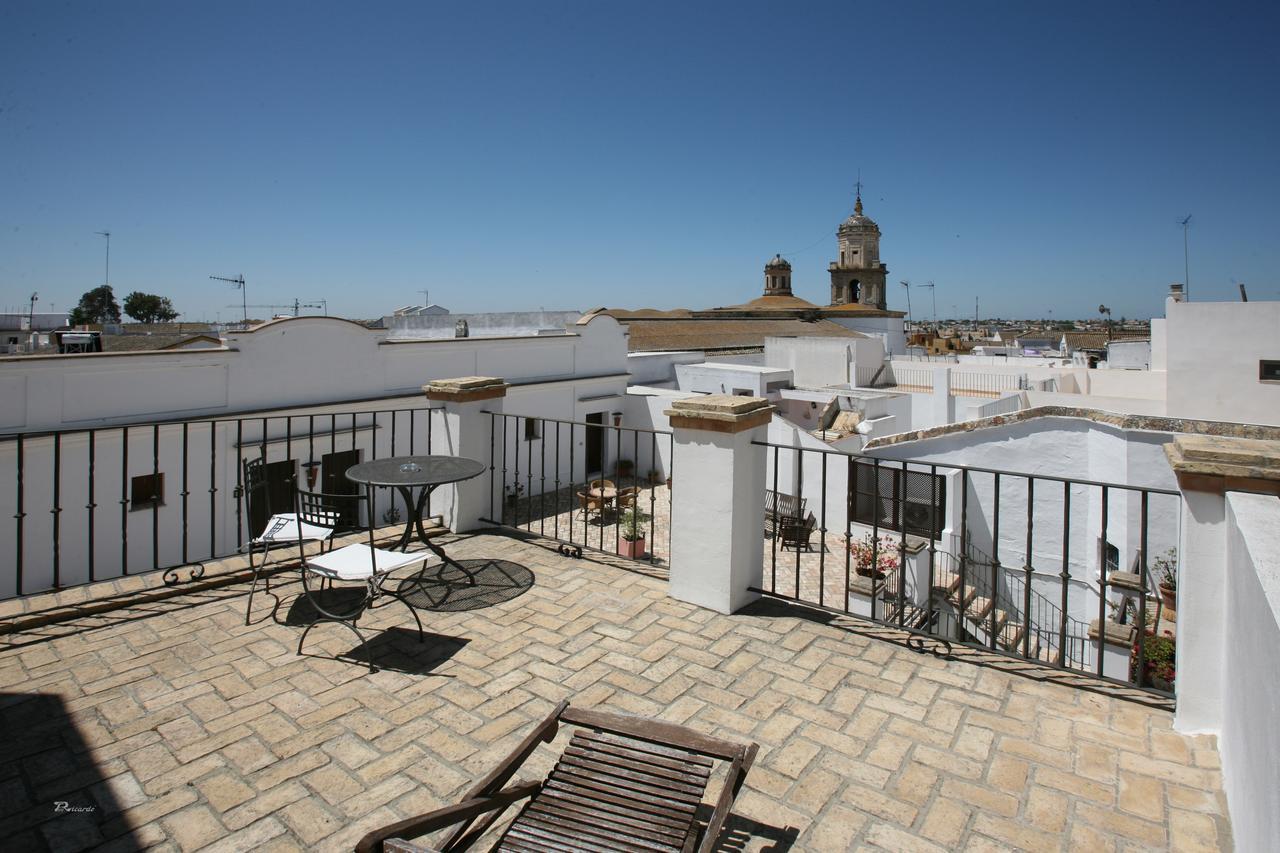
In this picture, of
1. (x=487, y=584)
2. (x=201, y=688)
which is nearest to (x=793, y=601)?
(x=487, y=584)

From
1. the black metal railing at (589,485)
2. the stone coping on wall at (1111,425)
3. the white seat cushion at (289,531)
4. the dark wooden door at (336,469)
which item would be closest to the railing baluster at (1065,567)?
the white seat cushion at (289,531)

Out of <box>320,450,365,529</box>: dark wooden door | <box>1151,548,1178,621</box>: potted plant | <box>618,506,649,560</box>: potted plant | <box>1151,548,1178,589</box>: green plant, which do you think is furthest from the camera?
<box>320,450,365,529</box>: dark wooden door

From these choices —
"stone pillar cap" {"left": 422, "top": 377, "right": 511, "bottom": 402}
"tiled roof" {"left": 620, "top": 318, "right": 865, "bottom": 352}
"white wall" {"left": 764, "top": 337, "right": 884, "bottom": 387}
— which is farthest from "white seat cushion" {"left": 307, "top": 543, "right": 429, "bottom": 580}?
"white wall" {"left": 764, "top": 337, "right": 884, "bottom": 387}

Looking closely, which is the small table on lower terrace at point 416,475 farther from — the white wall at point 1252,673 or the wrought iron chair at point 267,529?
the white wall at point 1252,673

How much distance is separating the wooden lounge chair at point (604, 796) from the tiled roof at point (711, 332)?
85.8 ft

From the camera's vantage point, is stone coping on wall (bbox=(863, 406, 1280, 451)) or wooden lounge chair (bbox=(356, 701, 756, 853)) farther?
stone coping on wall (bbox=(863, 406, 1280, 451))

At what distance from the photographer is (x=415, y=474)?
443cm

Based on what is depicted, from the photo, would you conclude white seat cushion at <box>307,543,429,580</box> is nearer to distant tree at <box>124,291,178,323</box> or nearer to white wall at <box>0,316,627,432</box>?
white wall at <box>0,316,627,432</box>

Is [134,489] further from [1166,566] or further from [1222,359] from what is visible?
[1222,359]

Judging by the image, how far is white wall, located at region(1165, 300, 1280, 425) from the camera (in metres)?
16.5

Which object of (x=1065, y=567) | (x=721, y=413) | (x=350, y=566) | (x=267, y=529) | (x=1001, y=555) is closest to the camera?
(x=1065, y=567)

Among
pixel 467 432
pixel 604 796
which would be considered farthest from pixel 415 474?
pixel 604 796

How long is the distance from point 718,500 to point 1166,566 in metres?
8.10

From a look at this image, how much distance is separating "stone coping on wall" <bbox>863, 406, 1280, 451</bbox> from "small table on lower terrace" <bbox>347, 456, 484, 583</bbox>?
831 centimetres
